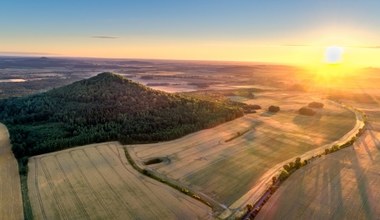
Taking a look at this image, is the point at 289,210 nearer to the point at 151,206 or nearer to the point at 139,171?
the point at 151,206

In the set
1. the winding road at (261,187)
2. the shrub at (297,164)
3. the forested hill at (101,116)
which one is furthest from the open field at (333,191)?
the forested hill at (101,116)

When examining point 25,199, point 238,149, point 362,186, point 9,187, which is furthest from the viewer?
point 238,149

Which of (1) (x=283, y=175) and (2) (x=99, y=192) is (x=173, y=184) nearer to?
(2) (x=99, y=192)

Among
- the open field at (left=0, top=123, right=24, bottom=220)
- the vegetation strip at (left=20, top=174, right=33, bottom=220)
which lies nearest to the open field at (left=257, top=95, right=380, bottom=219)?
the vegetation strip at (left=20, top=174, right=33, bottom=220)

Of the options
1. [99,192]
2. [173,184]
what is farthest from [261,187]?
[99,192]

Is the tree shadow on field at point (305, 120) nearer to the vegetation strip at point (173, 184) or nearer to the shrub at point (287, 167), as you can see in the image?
the shrub at point (287, 167)
